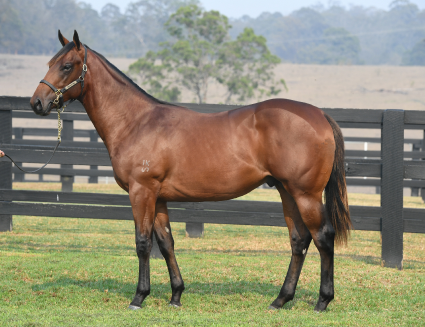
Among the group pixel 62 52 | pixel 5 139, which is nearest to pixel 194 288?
pixel 62 52

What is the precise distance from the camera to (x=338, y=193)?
4.66 meters

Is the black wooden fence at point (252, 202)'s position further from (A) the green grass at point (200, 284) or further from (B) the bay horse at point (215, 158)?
(B) the bay horse at point (215, 158)

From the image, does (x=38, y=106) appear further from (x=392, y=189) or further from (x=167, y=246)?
(x=392, y=189)

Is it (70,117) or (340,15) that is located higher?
(340,15)

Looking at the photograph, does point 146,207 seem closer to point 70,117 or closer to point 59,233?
point 59,233

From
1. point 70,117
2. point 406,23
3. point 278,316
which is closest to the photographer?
point 278,316

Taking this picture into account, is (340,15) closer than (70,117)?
No

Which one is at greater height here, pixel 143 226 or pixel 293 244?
pixel 143 226

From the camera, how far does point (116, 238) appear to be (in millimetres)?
8117

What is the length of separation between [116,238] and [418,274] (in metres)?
4.66

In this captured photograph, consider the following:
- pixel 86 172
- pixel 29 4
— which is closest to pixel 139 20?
pixel 29 4

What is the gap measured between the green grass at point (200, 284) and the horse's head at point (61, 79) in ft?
6.04

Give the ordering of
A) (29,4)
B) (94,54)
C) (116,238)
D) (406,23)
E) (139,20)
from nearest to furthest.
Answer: (94,54) < (116,238) < (29,4) < (139,20) < (406,23)

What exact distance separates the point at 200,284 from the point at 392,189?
107 inches
